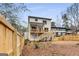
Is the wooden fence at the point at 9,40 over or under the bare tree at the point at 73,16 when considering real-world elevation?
under

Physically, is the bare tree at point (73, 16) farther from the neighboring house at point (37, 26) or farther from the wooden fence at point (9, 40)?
the wooden fence at point (9, 40)

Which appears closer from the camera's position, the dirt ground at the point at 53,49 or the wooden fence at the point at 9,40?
the wooden fence at the point at 9,40

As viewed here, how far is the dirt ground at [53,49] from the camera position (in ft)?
5.44

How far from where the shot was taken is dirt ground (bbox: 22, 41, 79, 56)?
1.66 meters

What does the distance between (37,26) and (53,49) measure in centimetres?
25

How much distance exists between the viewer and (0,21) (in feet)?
4.29

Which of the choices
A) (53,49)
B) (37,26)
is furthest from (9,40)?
(53,49)

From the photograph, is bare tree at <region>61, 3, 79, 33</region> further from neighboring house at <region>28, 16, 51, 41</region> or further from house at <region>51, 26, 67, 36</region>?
neighboring house at <region>28, 16, 51, 41</region>

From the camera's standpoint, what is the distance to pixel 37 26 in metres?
1.64

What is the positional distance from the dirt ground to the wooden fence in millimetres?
68

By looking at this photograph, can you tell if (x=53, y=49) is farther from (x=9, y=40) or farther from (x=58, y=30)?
(x=9, y=40)

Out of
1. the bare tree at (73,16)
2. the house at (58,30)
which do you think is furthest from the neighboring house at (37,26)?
the bare tree at (73,16)

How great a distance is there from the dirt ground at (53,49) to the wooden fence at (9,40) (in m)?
0.07

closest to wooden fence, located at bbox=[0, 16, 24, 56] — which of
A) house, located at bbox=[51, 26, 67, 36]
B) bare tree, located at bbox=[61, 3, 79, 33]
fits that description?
house, located at bbox=[51, 26, 67, 36]
